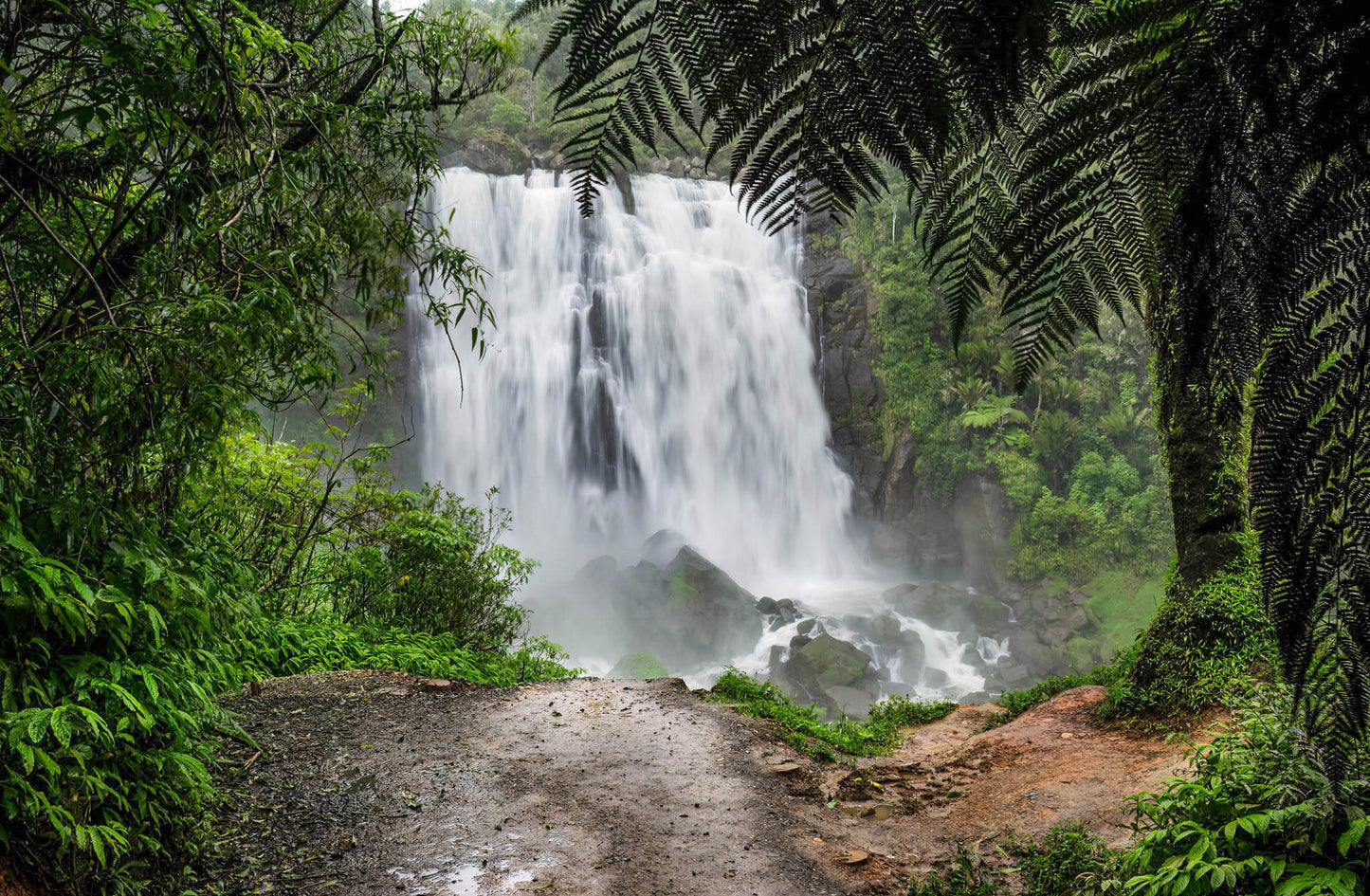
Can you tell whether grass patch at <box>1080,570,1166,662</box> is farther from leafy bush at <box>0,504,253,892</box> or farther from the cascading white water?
leafy bush at <box>0,504,253,892</box>

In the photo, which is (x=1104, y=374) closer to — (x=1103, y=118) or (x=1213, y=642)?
(x=1213, y=642)

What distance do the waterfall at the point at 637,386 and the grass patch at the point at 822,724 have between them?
35.6 feet

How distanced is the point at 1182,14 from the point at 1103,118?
0.11 m

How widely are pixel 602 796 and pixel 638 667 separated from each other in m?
8.06

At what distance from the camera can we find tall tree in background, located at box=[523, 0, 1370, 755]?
65 cm

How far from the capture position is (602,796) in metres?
3.81

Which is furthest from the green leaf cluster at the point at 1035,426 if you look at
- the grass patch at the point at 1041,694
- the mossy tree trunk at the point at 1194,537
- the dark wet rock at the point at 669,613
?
the mossy tree trunk at the point at 1194,537

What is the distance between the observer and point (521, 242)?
17500mm

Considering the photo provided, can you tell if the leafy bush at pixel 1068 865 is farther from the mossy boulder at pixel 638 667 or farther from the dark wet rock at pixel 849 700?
the mossy boulder at pixel 638 667

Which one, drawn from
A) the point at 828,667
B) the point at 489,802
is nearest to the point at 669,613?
the point at 828,667

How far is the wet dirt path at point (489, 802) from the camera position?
2.89 meters

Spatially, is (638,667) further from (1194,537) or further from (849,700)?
(1194,537)

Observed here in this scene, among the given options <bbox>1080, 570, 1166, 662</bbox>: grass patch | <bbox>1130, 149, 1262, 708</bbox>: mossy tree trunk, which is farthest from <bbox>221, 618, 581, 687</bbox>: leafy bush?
<bbox>1080, 570, 1166, 662</bbox>: grass patch

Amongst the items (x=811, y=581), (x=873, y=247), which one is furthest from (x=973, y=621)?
(x=873, y=247)
